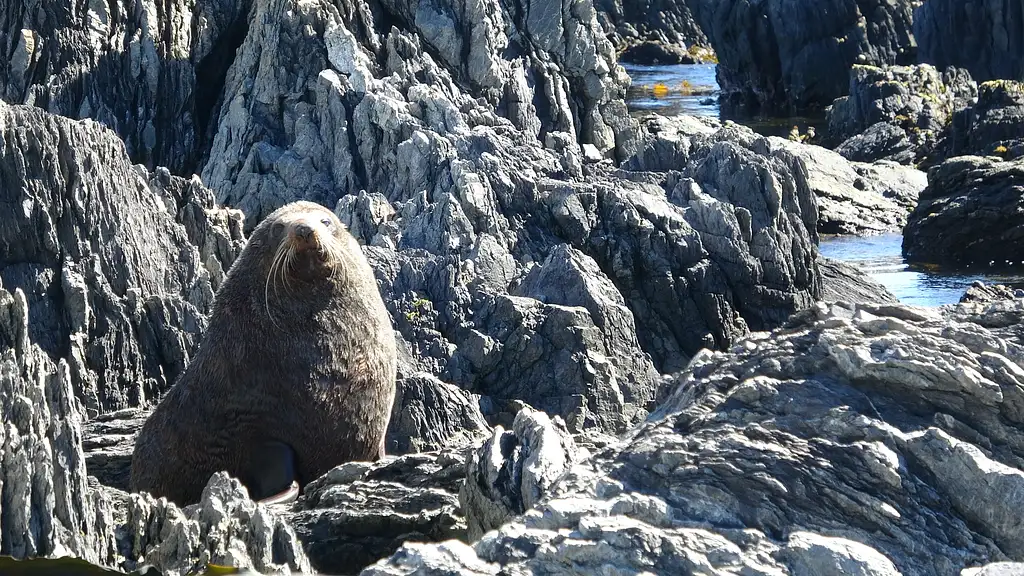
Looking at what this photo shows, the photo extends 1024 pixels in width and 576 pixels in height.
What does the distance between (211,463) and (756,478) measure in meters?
5.35

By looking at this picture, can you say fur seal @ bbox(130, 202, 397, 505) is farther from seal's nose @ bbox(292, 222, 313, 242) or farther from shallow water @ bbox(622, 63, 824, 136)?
shallow water @ bbox(622, 63, 824, 136)

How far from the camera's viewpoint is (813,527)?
4805mm

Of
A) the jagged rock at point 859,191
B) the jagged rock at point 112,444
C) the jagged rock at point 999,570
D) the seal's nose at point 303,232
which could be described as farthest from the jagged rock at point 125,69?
the jagged rock at point 999,570

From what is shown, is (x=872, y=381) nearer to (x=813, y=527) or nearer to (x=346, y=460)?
(x=813, y=527)

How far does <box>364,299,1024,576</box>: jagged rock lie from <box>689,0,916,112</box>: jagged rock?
5730 centimetres

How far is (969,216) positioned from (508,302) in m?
18.2

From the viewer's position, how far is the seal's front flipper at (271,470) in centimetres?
922

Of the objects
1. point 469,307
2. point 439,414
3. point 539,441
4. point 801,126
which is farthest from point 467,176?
point 801,126

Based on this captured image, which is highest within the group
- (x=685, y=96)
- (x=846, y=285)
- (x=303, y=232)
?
(x=685, y=96)

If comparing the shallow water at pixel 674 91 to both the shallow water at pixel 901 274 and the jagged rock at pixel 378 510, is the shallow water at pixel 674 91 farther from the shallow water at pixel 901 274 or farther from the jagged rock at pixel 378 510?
the jagged rock at pixel 378 510

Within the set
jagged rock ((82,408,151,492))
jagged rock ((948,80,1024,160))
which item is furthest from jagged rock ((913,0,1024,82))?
jagged rock ((82,408,151,492))

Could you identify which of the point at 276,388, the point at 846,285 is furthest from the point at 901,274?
the point at 276,388

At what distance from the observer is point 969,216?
29.9 meters

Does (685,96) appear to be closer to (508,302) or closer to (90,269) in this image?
(508,302)
